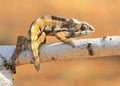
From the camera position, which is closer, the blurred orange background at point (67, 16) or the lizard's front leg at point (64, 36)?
the lizard's front leg at point (64, 36)

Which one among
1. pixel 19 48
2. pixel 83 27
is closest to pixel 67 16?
pixel 83 27

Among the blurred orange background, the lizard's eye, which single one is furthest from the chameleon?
the blurred orange background

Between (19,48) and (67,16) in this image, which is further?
(67,16)

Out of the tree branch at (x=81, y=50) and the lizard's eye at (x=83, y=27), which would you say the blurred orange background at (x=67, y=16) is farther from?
the tree branch at (x=81, y=50)

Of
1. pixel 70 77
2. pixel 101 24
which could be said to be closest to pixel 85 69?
pixel 70 77

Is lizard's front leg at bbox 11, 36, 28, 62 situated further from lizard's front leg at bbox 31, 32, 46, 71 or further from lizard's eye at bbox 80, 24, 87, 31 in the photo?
lizard's eye at bbox 80, 24, 87, 31

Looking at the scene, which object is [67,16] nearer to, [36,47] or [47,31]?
[47,31]

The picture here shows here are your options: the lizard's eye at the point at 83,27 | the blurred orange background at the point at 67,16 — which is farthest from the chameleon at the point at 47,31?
the blurred orange background at the point at 67,16
